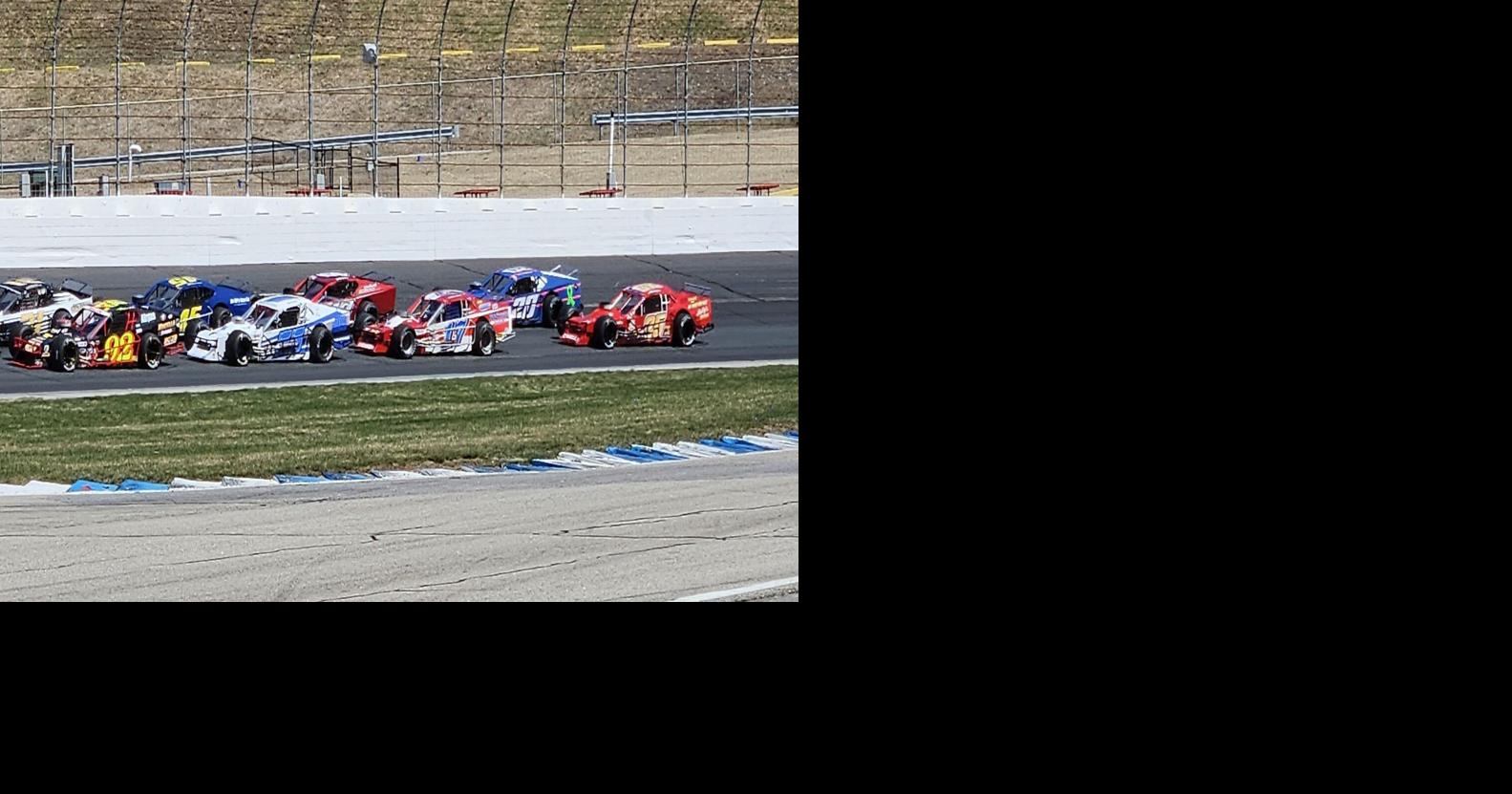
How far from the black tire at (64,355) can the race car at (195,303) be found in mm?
1354

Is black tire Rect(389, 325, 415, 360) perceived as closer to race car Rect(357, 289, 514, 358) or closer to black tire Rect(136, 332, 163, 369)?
race car Rect(357, 289, 514, 358)

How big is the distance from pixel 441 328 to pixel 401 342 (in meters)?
0.63

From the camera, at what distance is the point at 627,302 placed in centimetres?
2625

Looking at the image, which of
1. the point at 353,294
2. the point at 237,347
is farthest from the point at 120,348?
the point at 353,294

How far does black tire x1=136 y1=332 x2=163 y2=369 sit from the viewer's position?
23.1 meters

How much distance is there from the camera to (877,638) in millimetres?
4453

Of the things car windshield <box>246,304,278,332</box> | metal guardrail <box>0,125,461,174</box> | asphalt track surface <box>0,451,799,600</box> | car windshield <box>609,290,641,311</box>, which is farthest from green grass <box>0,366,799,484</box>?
metal guardrail <box>0,125,461,174</box>

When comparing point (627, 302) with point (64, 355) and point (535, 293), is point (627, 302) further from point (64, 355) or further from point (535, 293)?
point (64, 355)

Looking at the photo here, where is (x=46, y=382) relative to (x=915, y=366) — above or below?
below

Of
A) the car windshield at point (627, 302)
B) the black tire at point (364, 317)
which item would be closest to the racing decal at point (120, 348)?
the black tire at point (364, 317)

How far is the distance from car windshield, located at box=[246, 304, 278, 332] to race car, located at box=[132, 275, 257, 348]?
0.29m

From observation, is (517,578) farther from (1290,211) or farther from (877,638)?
(1290,211)

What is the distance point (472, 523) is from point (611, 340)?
13.1 meters

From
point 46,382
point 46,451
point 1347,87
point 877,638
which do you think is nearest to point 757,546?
point 877,638
